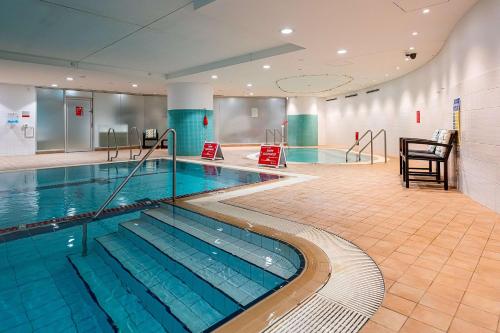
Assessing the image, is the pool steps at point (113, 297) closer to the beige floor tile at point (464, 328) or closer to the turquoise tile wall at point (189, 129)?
the beige floor tile at point (464, 328)

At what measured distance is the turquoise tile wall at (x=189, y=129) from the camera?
11.6 metres

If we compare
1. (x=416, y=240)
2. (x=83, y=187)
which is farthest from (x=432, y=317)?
(x=83, y=187)

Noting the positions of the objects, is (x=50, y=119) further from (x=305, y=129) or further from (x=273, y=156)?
(x=305, y=129)

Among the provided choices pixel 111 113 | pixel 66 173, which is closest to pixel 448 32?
pixel 66 173

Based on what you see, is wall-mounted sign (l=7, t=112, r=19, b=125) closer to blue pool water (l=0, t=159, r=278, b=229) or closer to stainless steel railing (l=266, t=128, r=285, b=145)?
blue pool water (l=0, t=159, r=278, b=229)

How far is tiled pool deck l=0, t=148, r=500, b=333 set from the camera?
5.19 ft

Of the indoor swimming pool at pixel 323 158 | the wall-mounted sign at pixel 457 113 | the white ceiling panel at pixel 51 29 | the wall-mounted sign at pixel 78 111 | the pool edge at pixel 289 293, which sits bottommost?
the pool edge at pixel 289 293

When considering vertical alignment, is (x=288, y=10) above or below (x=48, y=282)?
above

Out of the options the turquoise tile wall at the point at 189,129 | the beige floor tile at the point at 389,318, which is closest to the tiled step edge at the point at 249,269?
the beige floor tile at the point at 389,318

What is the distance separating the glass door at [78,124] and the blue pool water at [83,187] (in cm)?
641

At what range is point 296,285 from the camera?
186cm

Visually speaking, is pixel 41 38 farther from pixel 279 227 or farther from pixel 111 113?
pixel 111 113

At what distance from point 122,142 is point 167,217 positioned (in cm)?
1320

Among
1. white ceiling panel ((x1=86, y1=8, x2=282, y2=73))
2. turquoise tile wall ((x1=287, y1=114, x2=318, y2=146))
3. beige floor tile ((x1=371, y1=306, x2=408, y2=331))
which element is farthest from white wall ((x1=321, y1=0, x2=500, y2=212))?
turquoise tile wall ((x1=287, y1=114, x2=318, y2=146))
